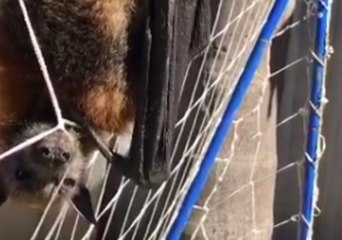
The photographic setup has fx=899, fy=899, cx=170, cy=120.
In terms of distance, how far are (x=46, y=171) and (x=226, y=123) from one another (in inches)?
12.3

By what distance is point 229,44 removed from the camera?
132cm

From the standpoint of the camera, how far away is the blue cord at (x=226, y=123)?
1.02m

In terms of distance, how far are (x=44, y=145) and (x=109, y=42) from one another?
0.35 ft

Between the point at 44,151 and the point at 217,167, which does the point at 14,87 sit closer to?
the point at 44,151

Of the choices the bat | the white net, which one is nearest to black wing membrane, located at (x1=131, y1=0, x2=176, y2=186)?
the bat

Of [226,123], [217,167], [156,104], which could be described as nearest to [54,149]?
[156,104]

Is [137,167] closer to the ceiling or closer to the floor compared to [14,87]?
closer to the floor

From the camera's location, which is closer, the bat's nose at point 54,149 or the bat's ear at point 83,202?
the bat's nose at point 54,149

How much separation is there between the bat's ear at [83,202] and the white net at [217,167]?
0.22 metres

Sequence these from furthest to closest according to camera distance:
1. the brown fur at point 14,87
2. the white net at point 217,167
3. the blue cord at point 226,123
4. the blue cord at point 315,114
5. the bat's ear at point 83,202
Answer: the blue cord at point 315,114 < the white net at point 217,167 < the blue cord at point 226,123 < the bat's ear at point 83,202 < the brown fur at point 14,87

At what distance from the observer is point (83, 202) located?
0.89 metres

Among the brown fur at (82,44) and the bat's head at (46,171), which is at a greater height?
the brown fur at (82,44)

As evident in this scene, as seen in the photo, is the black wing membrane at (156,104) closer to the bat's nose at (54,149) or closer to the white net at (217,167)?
the bat's nose at (54,149)

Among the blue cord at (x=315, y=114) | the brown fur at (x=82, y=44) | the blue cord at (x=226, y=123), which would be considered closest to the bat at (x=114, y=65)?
the brown fur at (x=82, y=44)
